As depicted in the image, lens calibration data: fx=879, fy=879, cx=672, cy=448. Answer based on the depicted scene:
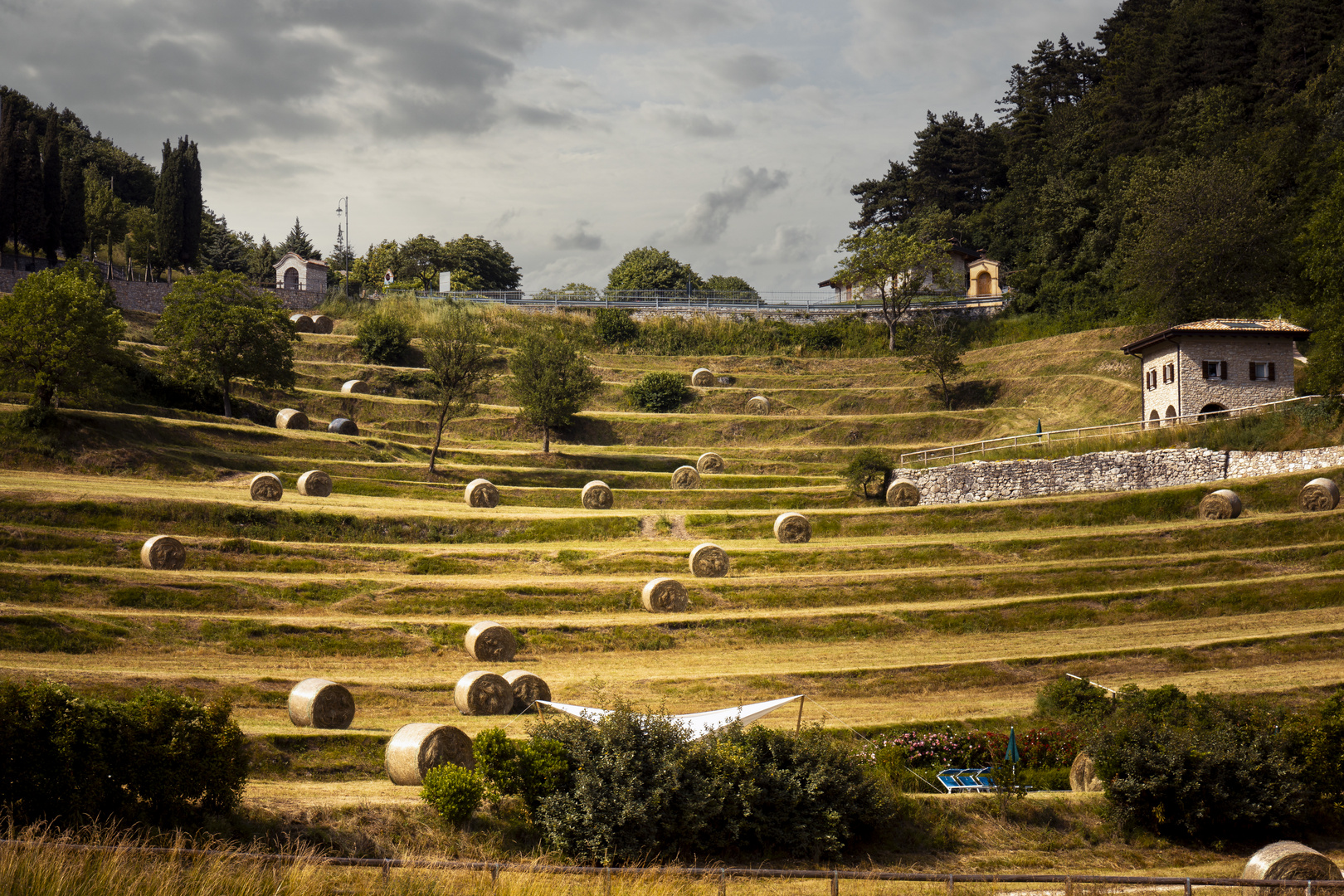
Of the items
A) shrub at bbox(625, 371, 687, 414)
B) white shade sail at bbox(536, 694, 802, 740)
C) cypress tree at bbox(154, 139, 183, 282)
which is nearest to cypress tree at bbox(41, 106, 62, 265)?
cypress tree at bbox(154, 139, 183, 282)

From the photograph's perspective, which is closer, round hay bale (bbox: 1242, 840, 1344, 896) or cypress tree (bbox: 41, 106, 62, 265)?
round hay bale (bbox: 1242, 840, 1344, 896)

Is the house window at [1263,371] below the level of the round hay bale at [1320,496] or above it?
above

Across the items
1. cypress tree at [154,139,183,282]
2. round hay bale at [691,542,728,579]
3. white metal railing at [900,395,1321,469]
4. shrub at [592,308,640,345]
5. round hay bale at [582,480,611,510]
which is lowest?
round hay bale at [691,542,728,579]

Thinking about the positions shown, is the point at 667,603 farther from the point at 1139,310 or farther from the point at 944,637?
the point at 1139,310

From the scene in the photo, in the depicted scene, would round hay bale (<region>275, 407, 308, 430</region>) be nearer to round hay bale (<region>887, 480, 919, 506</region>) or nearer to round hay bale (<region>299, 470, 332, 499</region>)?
round hay bale (<region>299, 470, 332, 499</region>)

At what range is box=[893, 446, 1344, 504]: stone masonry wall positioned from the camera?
42.0 m

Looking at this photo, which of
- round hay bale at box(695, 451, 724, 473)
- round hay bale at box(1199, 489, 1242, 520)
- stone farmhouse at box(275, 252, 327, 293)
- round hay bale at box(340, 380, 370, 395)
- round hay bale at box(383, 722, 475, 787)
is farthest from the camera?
stone farmhouse at box(275, 252, 327, 293)

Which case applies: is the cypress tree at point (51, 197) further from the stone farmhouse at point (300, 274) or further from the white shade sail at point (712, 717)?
the white shade sail at point (712, 717)

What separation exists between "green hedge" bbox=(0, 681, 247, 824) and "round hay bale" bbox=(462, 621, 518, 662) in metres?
10.4

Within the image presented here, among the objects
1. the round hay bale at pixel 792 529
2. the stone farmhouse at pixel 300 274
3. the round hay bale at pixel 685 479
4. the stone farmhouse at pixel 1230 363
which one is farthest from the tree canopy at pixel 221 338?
the stone farmhouse at pixel 1230 363

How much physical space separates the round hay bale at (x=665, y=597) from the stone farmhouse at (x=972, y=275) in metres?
63.9

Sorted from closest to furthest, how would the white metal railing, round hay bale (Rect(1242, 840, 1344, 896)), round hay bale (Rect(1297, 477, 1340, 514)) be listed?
round hay bale (Rect(1242, 840, 1344, 896)), round hay bale (Rect(1297, 477, 1340, 514)), the white metal railing

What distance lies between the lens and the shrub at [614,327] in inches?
3248

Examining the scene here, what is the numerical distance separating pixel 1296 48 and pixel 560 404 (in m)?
64.8
